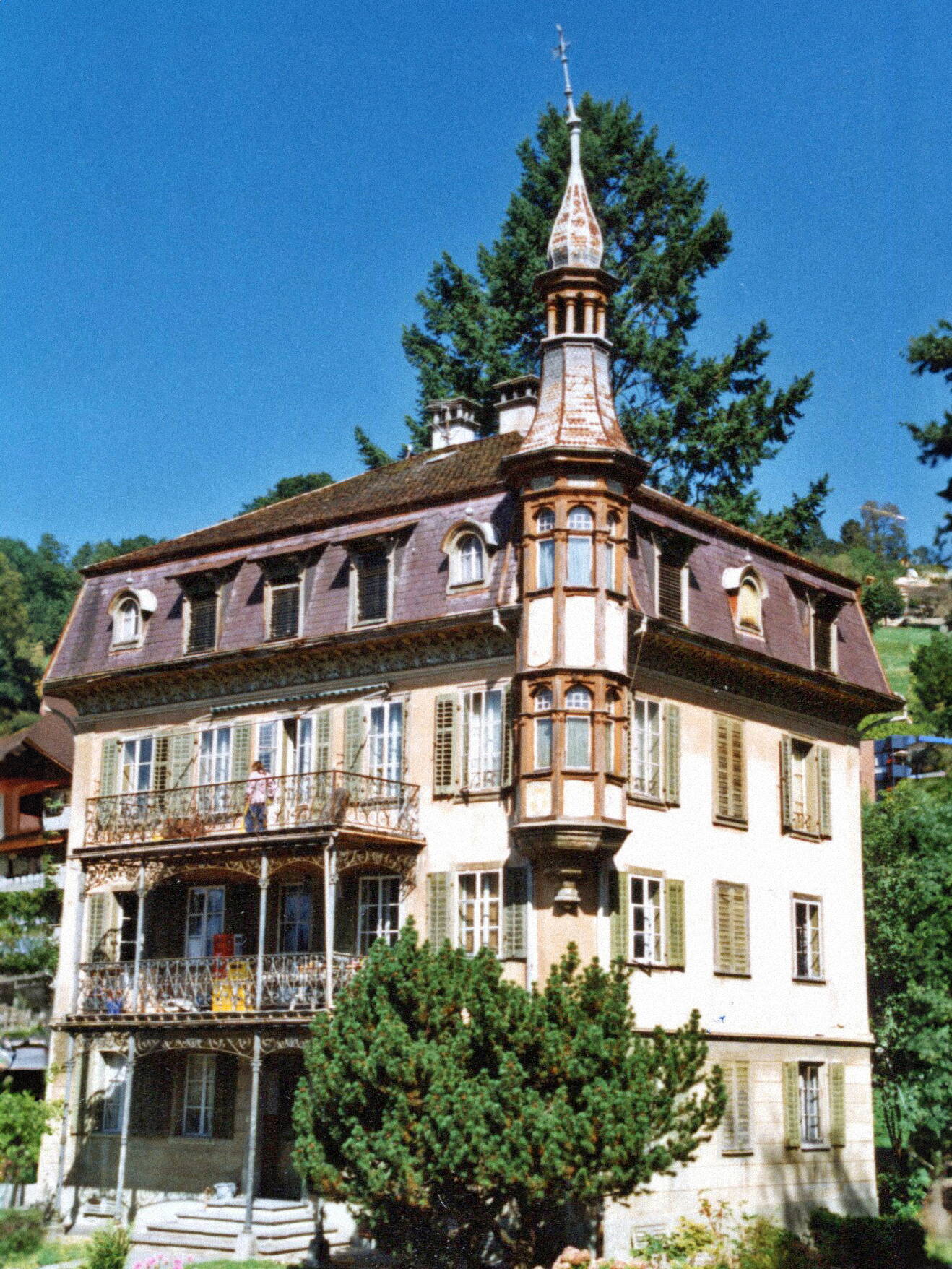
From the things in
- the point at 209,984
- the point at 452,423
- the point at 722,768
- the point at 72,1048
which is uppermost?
the point at 452,423

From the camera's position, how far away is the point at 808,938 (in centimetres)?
3634

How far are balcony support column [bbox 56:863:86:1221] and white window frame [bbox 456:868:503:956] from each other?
8.43 meters

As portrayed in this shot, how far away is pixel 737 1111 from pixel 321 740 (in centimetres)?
1079

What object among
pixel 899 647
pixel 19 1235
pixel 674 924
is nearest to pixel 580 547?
pixel 674 924

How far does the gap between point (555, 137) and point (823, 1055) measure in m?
29.7

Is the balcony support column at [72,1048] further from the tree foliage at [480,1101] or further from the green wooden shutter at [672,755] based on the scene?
the green wooden shutter at [672,755]

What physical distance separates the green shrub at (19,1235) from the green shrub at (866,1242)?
46.1ft

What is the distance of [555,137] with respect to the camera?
53.3m

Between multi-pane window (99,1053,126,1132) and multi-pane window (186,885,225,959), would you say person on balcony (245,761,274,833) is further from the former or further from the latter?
multi-pane window (99,1053,126,1132)

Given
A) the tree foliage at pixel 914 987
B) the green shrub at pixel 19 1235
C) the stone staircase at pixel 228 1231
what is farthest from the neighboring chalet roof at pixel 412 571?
the green shrub at pixel 19 1235

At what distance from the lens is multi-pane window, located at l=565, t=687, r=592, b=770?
1224 inches

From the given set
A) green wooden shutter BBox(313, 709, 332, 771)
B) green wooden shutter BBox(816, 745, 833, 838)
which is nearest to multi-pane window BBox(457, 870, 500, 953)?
green wooden shutter BBox(313, 709, 332, 771)

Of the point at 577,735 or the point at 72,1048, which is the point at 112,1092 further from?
the point at 577,735

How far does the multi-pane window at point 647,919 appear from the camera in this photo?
32.3 m
